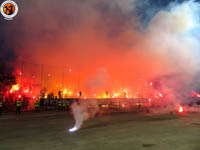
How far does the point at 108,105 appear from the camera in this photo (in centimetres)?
2575

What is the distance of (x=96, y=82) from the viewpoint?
42.5 feet

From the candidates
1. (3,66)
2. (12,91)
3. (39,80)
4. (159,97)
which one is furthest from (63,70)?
(159,97)

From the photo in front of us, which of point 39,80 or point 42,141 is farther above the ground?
point 39,80

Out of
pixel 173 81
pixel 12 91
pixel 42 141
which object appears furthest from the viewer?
pixel 12 91

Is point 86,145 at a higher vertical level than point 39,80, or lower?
lower

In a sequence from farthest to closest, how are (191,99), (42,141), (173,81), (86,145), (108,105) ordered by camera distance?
(108,105)
(191,99)
(173,81)
(42,141)
(86,145)

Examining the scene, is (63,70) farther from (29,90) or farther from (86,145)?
(86,145)

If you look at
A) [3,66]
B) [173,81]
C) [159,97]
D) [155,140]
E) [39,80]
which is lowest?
[155,140]

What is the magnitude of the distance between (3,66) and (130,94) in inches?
946

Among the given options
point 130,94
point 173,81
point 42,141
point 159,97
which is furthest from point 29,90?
point 42,141

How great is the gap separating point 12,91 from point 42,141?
23948mm

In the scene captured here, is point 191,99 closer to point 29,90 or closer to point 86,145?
point 86,145

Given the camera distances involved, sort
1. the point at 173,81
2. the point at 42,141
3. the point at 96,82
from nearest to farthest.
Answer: the point at 42,141, the point at 96,82, the point at 173,81

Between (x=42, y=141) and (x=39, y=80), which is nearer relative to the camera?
(x=42, y=141)
